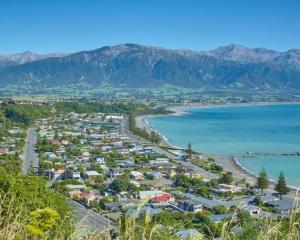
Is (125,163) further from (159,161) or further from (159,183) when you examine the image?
(159,183)

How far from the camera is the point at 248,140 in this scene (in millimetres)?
27328

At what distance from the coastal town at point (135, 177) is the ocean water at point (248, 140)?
62.5 inches

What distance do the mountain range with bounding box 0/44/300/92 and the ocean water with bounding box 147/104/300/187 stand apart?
230 ft

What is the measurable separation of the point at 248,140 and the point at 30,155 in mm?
12415

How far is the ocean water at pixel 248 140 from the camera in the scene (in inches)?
760

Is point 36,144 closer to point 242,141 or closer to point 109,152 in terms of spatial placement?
point 109,152

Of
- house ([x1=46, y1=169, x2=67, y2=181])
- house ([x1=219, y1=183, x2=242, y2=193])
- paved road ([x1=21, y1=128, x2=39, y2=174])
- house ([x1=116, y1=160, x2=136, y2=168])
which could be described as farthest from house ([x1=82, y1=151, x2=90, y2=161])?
house ([x1=219, y1=183, x2=242, y2=193])

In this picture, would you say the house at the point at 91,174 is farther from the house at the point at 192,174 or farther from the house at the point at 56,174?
the house at the point at 192,174

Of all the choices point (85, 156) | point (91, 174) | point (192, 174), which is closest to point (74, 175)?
point (91, 174)

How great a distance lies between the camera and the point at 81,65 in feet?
405

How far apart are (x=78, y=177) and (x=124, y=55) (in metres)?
117

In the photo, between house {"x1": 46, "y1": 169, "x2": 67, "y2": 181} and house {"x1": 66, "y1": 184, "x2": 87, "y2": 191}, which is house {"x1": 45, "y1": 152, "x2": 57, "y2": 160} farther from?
house {"x1": 66, "y1": 184, "x2": 87, "y2": 191}

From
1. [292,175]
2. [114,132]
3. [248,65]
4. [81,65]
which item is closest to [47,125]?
[114,132]

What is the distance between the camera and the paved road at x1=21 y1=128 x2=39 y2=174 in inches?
654
